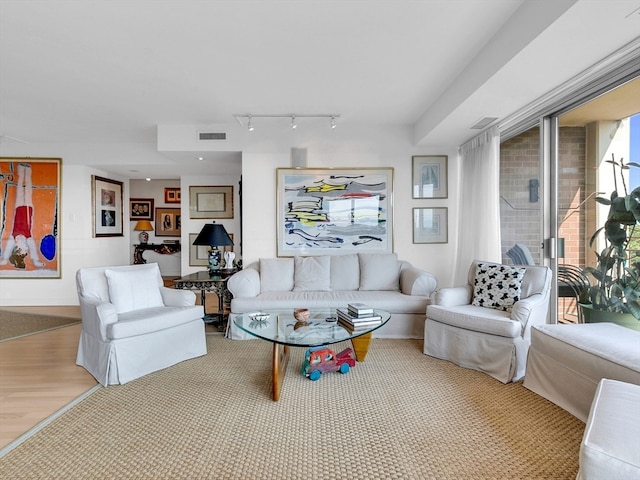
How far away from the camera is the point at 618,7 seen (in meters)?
1.73

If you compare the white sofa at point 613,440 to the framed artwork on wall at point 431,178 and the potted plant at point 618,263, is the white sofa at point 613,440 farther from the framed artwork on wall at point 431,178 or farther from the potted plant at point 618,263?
the framed artwork on wall at point 431,178

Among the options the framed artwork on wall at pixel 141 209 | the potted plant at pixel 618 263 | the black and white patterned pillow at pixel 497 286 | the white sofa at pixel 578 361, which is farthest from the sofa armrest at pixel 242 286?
the framed artwork on wall at pixel 141 209

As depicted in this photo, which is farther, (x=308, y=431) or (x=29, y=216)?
(x=29, y=216)

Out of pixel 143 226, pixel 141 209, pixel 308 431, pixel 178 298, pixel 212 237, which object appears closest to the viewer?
pixel 308 431

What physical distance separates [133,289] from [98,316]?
0.47 meters

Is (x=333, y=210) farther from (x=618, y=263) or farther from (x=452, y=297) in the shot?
(x=618, y=263)

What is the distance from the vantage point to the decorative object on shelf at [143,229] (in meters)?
7.25

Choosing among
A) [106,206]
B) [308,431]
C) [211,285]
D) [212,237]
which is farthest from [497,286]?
[106,206]

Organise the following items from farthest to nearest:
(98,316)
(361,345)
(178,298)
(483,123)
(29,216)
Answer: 1. (29,216)
2. (483,123)
3. (178,298)
4. (361,345)
5. (98,316)

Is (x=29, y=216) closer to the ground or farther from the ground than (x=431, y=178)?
closer to the ground

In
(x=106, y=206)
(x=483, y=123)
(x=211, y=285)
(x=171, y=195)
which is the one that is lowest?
(x=211, y=285)

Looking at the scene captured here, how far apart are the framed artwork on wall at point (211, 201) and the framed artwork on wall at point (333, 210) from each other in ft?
7.09

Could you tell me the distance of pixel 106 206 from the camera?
596cm

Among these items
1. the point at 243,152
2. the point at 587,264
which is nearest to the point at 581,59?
the point at 587,264
